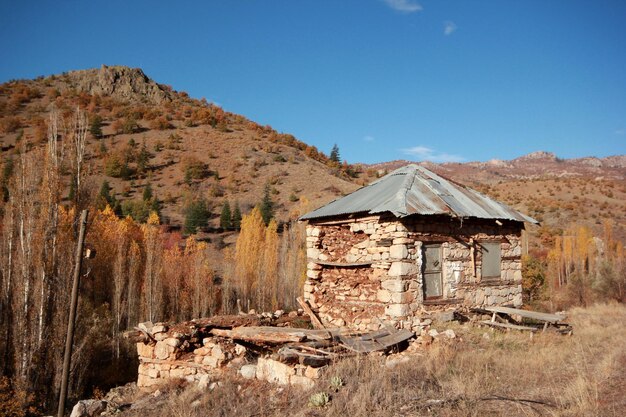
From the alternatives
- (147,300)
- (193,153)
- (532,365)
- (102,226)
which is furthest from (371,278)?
(193,153)

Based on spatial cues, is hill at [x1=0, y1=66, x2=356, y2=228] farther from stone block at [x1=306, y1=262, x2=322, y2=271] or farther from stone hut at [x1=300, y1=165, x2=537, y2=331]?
stone hut at [x1=300, y1=165, x2=537, y2=331]

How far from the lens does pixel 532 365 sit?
7.00m

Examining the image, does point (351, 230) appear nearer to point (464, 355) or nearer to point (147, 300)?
point (464, 355)

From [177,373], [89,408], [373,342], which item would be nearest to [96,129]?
[177,373]

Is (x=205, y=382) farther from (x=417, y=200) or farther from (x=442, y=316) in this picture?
(x=417, y=200)

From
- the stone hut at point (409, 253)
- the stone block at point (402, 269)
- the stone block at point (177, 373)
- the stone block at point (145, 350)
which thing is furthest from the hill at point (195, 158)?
the stone block at point (402, 269)

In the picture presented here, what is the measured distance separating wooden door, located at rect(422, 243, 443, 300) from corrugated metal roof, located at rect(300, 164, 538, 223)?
3.08 feet

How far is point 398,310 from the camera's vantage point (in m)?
9.22

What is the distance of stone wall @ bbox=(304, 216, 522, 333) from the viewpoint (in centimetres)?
945

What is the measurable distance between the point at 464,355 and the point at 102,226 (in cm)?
2197

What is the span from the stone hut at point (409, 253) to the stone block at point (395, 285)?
0.07 ft

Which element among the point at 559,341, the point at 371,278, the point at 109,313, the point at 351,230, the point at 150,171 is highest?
the point at 150,171

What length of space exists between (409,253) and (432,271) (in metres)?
0.86

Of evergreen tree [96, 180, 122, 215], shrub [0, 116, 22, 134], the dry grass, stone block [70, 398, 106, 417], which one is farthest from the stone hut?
shrub [0, 116, 22, 134]
